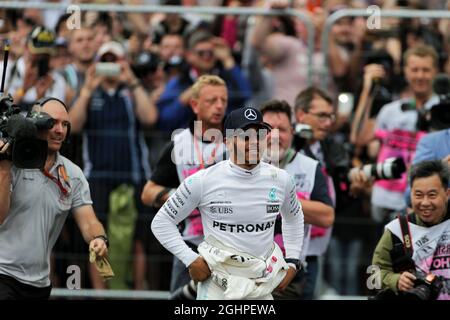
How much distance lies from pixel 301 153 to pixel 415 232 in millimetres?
1630

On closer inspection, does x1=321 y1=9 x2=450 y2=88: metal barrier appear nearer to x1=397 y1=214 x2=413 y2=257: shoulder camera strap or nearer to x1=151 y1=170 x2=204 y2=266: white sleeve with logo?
x1=397 y1=214 x2=413 y2=257: shoulder camera strap

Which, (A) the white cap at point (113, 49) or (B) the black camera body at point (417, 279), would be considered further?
(A) the white cap at point (113, 49)

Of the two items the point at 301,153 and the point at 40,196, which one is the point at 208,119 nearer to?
the point at 301,153

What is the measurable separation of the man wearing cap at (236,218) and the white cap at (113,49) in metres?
4.07

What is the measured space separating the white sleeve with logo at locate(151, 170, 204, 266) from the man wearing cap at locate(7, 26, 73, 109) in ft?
12.5

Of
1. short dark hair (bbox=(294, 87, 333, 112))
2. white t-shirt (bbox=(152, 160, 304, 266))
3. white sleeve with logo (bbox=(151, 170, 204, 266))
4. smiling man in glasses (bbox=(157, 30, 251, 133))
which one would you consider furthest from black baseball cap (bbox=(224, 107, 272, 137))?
smiling man in glasses (bbox=(157, 30, 251, 133))

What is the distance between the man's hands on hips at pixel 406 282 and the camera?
26.8 feet

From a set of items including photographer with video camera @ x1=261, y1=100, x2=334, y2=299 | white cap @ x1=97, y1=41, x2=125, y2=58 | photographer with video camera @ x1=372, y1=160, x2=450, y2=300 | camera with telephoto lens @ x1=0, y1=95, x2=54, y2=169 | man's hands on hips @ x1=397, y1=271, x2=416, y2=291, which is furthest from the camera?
white cap @ x1=97, y1=41, x2=125, y2=58

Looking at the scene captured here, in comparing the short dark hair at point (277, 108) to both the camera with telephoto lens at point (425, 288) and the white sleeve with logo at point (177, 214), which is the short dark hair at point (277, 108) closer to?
the white sleeve with logo at point (177, 214)

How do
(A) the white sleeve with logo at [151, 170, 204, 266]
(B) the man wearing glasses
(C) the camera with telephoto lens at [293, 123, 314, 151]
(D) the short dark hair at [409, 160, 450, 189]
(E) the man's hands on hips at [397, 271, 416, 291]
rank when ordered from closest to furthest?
(A) the white sleeve with logo at [151, 170, 204, 266]
(E) the man's hands on hips at [397, 271, 416, 291]
(D) the short dark hair at [409, 160, 450, 189]
(C) the camera with telephoto lens at [293, 123, 314, 151]
(B) the man wearing glasses

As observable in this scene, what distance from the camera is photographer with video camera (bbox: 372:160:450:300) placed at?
839cm

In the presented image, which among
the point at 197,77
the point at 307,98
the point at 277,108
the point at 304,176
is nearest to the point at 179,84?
the point at 197,77

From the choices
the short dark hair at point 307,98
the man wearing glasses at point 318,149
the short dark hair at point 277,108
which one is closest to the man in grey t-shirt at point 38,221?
the short dark hair at point 277,108

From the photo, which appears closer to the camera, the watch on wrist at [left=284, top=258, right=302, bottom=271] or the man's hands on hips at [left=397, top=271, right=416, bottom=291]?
the watch on wrist at [left=284, top=258, right=302, bottom=271]
